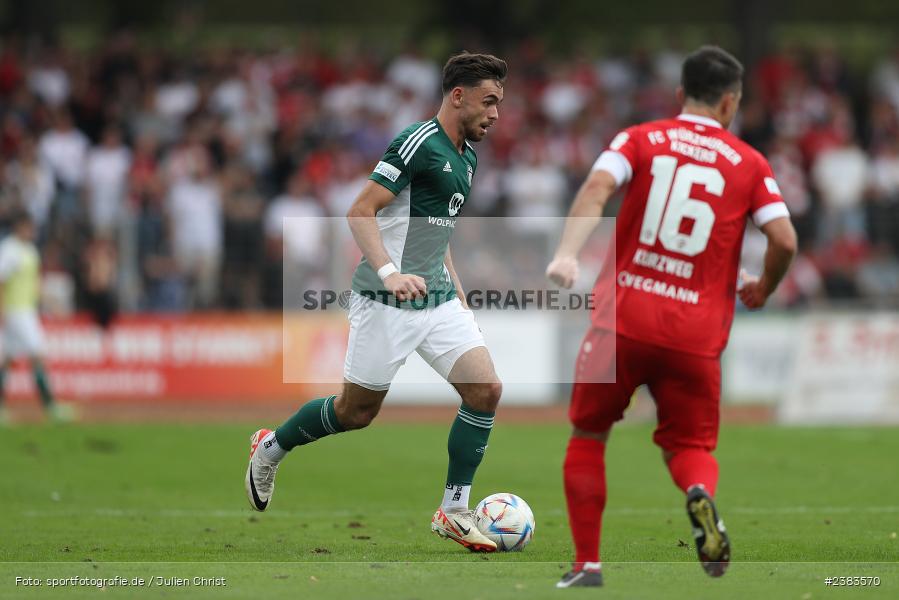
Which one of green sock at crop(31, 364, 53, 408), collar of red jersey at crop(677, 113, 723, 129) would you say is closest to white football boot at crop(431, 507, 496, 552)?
collar of red jersey at crop(677, 113, 723, 129)

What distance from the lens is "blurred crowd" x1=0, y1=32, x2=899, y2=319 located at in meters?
20.0

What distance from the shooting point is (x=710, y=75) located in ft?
19.9

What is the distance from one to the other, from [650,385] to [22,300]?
498 inches

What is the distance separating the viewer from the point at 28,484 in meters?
11.3

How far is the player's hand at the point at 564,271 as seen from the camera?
5633 millimetres

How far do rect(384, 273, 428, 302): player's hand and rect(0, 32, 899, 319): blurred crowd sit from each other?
12.4m

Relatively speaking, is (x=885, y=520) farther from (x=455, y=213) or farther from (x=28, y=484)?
(x=28, y=484)

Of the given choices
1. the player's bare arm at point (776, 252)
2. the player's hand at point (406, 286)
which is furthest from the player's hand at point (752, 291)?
the player's hand at point (406, 286)

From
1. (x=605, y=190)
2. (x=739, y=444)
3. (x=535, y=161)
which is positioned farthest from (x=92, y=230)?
(x=605, y=190)

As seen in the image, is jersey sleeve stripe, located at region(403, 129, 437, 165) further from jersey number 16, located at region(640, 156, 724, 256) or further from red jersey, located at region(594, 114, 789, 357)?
jersey number 16, located at region(640, 156, 724, 256)

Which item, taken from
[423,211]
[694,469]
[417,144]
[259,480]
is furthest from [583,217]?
[259,480]

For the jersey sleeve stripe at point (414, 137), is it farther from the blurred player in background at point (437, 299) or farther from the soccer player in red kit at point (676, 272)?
the soccer player in red kit at point (676, 272)

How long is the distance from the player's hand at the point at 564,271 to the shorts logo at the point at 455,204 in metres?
2.19

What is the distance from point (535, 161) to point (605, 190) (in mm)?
14878
